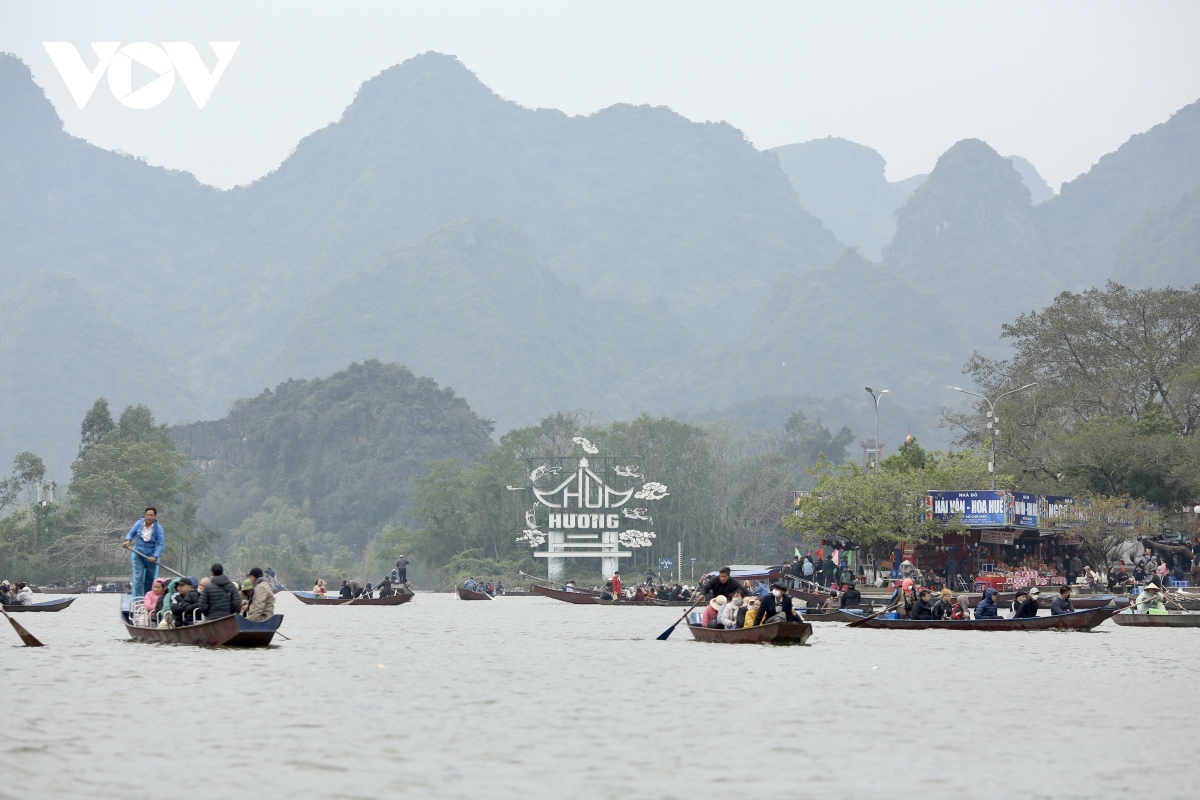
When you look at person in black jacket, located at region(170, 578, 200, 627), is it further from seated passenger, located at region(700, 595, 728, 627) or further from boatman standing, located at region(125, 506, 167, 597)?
seated passenger, located at region(700, 595, 728, 627)

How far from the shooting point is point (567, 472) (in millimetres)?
92062

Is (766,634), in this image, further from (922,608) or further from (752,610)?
(922,608)

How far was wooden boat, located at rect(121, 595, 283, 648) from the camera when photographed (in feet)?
73.3

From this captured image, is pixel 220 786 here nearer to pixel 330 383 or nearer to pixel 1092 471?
pixel 1092 471

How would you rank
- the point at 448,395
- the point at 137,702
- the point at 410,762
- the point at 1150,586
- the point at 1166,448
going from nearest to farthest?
the point at 410,762, the point at 137,702, the point at 1150,586, the point at 1166,448, the point at 448,395

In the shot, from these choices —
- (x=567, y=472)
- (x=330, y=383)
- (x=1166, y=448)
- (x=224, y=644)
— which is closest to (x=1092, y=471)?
(x=1166, y=448)

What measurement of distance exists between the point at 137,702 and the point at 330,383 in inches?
5294

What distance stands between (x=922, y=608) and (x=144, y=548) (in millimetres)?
17366

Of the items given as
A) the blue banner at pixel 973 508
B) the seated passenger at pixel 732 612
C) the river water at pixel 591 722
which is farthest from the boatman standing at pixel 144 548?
the blue banner at pixel 973 508

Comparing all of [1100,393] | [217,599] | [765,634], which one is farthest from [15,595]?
[1100,393]

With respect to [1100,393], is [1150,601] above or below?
below

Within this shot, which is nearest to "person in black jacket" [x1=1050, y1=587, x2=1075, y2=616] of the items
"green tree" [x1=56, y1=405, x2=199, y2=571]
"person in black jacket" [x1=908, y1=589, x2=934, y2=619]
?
"person in black jacket" [x1=908, y1=589, x2=934, y2=619]

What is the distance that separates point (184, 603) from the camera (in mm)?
23516

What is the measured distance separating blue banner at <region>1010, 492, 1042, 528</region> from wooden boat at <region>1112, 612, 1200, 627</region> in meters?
20.1
